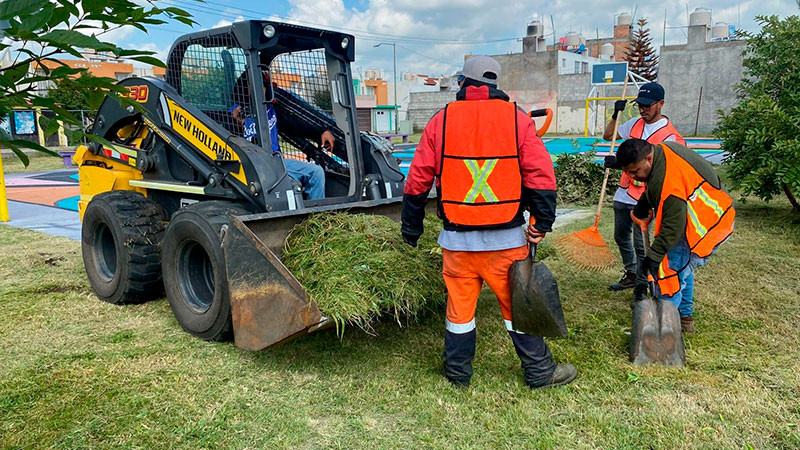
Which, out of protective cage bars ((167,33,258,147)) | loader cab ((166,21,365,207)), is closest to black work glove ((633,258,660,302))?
loader cab ((166,21,365,207))

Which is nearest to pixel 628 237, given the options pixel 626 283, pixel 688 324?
pixel 626 283


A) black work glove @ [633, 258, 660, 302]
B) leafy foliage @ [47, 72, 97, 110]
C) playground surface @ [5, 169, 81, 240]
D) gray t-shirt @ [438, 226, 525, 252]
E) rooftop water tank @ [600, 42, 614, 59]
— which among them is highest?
rooftop water tank @ [600, 42, 614, 59]

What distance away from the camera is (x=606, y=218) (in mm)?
9086

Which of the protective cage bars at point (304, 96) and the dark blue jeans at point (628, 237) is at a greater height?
the protective cage bars at point (304, 96)

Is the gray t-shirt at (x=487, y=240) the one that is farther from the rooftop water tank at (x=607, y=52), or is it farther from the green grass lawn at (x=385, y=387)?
the rooftop water tank at (x=607, y=52)

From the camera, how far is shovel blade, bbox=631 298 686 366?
3.86 meters

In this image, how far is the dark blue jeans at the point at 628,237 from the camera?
527 centimetres

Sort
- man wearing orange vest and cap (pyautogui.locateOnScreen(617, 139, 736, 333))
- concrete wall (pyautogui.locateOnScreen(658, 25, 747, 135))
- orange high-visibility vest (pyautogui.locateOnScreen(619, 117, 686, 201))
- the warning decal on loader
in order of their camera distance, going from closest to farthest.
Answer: man wearing orange vest and cap (pyautogui.locateOnScreen(617, 139, 736, 333)) → the warning decal on loader → orange high-visibility vest (pyautogui.locateOnScreen(619, 117, 686, 201)) → concrete wall (pyautogui.locateOnScreen(658, 25, 747, 135))

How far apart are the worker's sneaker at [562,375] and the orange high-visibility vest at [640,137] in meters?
1.75

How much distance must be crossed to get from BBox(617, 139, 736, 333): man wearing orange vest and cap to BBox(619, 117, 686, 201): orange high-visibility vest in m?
0.75

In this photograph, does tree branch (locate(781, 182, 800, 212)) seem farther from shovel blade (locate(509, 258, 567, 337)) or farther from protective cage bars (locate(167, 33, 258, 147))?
protective cage bars (locate(167, 33, 258, 147))

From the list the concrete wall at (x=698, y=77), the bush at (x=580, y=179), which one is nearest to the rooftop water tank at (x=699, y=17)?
the concrete wall at (x=698, y=77)

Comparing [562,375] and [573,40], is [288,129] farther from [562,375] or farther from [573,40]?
[573,40]

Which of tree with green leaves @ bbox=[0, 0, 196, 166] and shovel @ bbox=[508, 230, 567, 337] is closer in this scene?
tree with green leaves @ bbox=[0, 0, 196, 166]
